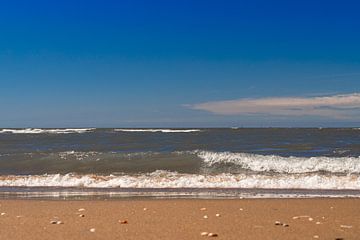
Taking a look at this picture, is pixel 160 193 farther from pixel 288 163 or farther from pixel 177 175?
pixel 288 163

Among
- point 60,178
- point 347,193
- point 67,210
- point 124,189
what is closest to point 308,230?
point 67,210

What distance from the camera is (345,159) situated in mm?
20984

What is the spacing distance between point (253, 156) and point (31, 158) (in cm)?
1145

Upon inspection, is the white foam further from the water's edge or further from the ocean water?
the water's edge

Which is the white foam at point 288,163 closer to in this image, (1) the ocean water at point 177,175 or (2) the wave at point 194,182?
(1) the ocean water at point 177,175

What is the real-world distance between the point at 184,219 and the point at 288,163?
44.3 ft

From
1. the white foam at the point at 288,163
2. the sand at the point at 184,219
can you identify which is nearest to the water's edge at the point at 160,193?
the sand at the point at 184,219

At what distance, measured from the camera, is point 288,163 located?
68.3 feet

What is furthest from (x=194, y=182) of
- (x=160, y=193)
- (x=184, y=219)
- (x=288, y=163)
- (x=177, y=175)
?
(x=288, y=163)

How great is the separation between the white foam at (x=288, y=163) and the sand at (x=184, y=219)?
9.08 metres

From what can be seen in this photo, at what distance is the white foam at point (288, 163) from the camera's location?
1947cm

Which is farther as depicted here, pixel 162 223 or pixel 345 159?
pixel 345 159

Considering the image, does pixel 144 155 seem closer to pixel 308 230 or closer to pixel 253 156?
pixel 253 156

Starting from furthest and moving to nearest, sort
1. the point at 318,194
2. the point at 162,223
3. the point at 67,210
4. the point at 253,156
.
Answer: the point at 253,156, the point at 318,194, the point at 67,210, the point at 162,223
